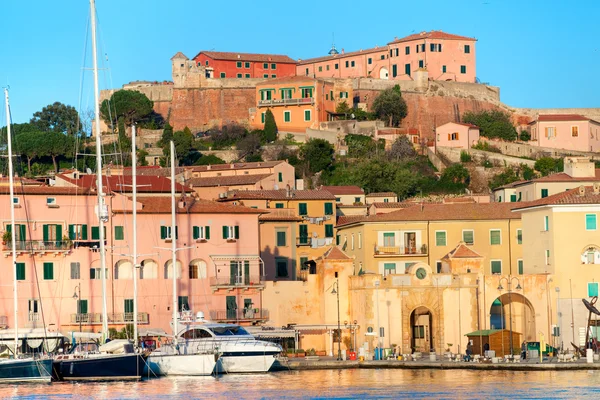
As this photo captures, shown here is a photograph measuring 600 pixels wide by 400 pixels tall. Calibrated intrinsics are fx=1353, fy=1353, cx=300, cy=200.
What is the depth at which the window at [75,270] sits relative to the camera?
208 feet

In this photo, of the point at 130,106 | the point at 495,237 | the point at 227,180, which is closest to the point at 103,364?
the point at 495,237

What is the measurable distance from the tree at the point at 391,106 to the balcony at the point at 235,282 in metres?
58.6

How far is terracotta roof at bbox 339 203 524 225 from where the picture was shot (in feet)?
236

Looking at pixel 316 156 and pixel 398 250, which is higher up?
pixel 316 156

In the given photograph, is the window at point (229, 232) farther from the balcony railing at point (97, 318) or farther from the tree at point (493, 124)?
the tree at point (493, 124)

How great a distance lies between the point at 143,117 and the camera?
121875mm

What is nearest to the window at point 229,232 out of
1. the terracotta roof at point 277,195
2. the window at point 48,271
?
the window at point 48,271

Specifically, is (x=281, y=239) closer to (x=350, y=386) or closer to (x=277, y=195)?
(x=277, y=195)

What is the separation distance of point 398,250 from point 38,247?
19699mm

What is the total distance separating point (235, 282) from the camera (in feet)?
215

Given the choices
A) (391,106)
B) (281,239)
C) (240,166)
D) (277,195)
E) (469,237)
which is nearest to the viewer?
(469,237)

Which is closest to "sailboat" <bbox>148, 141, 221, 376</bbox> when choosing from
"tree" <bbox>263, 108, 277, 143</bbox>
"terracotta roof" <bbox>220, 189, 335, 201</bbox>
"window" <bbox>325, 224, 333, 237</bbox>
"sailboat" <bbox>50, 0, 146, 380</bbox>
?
"sailboat" <bbox>50, 0, 146, 380</bbox>

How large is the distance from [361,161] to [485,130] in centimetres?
1648

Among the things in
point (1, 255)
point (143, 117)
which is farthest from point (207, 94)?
point (1, 255)
